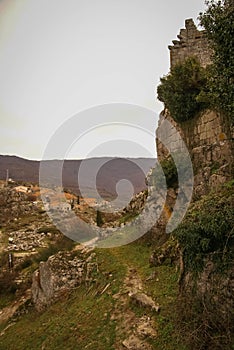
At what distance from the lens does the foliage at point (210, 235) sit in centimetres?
584

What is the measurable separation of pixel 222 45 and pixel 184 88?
5517 millimetres

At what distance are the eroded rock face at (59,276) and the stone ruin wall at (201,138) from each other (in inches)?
211

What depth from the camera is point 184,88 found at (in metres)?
13.0

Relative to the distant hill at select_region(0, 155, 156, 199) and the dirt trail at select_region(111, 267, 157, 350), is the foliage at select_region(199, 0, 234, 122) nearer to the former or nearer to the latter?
the dirt trail at select_region(111, 267, 157, 350)

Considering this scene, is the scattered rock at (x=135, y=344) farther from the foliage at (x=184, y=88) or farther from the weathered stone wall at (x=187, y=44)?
the weathered stone wall at (x=187, y=44)

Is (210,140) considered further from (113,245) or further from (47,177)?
(47,177)

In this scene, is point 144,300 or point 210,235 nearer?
point 210,235

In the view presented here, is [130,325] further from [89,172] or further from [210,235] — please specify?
[89,172]

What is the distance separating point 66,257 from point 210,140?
25.5 feet

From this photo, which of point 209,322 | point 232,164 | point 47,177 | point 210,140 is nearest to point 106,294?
point 209,322

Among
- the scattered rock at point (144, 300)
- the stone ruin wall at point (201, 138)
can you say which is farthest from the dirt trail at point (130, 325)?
the stone ruin wall at point (201, 138)

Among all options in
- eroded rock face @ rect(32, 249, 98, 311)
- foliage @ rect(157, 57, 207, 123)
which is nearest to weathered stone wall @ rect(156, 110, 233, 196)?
foliage @ rect(157, 57, 207, 123)

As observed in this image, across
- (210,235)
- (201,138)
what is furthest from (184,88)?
(210,235)

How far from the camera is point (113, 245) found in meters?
14.1
